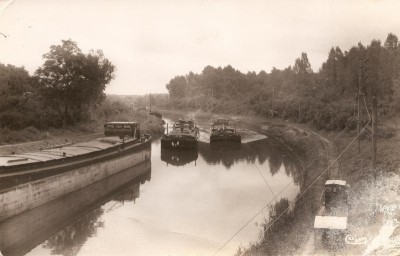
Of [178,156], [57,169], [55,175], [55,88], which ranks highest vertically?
[55,88]

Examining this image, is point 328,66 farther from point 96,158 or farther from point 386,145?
point 96,158

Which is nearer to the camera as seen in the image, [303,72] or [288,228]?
[288,228]

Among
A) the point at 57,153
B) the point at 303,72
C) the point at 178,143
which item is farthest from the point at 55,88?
the point at 303,72

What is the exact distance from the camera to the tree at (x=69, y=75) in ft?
95.0

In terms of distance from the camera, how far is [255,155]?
38.8 m

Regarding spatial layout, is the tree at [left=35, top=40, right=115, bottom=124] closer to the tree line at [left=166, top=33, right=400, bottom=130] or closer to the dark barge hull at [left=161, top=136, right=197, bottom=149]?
the dark barge hull at [left=161, top=136, right=197, bottom=149]

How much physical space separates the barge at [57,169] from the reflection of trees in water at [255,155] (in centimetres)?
992

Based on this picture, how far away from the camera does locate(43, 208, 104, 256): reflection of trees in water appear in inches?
624

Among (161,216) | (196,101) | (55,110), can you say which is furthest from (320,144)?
(196,101)

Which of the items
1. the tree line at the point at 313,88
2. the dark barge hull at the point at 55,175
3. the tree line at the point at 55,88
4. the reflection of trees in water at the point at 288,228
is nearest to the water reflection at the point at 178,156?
the dark barge hull at the point at 55,175

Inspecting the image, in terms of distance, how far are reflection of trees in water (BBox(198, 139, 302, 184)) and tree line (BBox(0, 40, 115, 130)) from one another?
1298cm

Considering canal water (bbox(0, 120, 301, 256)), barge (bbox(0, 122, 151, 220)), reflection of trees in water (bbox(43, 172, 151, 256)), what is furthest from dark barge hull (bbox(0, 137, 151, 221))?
reflection of trees in water (bbox(43, 172, 151, 256))

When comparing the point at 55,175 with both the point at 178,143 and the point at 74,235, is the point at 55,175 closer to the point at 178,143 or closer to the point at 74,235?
the point at 74,235

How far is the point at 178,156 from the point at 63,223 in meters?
19.5
